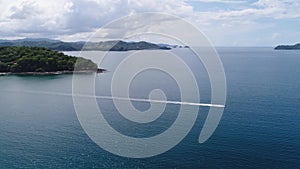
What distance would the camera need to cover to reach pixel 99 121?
67.7 ft

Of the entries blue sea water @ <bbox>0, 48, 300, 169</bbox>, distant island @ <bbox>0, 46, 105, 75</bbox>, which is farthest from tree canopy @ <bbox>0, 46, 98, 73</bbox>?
blue sea water @ <bbox>0, 48, 300, 169</bbox>

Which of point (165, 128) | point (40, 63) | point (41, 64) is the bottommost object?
point (165, 128)

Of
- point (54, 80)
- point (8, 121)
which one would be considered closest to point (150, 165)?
point (8, 121)

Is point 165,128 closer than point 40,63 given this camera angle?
Yes

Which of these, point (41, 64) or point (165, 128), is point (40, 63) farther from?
point (165, 128)

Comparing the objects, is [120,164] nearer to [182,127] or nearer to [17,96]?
[182,127]

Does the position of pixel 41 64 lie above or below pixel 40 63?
below

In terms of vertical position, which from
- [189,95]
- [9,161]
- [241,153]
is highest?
[189,95]

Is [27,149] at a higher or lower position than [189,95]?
lower

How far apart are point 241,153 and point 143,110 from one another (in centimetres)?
971

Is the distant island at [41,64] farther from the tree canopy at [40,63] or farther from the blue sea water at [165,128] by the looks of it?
the blue sea water at [165,128]

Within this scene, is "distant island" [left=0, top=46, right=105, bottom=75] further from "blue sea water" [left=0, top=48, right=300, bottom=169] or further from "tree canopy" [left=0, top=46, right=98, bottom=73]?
"blue sea water" [left=0, top=48, right=300, bottom=169]

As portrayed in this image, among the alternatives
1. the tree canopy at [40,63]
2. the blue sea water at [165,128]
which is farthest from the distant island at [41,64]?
the blue sea water at [165,128]

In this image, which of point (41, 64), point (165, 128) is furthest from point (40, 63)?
point (165, 128)
